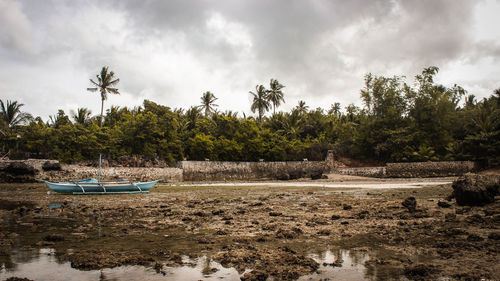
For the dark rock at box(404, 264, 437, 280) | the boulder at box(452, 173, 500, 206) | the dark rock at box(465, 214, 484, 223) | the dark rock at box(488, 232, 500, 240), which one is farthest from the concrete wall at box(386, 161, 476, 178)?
the dark rock at box(404, 264, 437, 280)

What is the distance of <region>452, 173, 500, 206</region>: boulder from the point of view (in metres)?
9.11

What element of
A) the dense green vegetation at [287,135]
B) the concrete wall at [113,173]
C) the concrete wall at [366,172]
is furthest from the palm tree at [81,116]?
the concrete wall at [366,172]

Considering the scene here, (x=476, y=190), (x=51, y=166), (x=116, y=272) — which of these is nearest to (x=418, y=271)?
(x=116, y=272)

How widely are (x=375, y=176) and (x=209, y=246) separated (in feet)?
111

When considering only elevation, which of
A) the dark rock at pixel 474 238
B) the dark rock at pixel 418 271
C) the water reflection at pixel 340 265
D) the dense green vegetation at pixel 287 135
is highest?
the dense green vegetation at pixel 287 135

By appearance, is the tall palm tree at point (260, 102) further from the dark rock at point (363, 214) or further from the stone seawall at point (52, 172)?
the dark rock at point (363, 214)

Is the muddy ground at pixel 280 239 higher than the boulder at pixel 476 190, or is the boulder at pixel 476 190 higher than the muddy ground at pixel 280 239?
the boulder at pixel 476 190

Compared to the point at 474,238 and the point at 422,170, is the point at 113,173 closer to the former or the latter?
the point at 474,238

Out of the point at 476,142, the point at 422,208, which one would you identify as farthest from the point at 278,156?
the point at 422,208

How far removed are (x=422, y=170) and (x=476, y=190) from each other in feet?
92.5

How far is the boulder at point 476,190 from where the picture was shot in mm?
9109

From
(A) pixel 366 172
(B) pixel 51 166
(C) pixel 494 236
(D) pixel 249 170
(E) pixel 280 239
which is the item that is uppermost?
(B) pixel 51 166

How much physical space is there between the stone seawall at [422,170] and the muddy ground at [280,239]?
26484mm

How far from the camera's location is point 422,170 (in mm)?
34281
